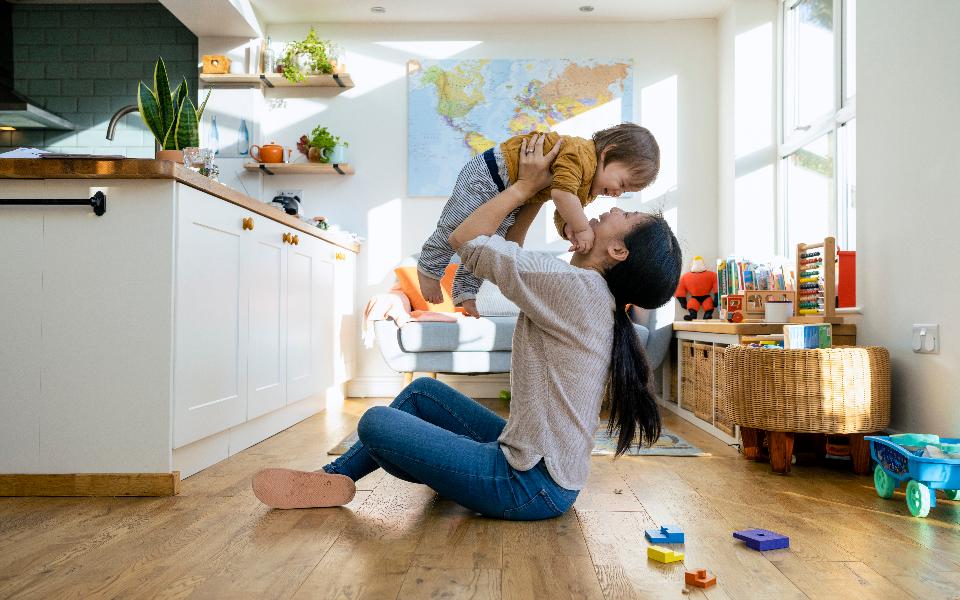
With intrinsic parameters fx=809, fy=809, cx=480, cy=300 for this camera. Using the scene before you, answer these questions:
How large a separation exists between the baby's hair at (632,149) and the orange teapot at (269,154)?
334 centimetres

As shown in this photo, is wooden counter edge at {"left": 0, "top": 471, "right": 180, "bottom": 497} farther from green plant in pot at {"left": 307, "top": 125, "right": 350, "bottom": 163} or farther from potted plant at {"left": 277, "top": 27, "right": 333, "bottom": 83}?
Answer: potted plant at {"left": 277, "top": 27, "right": 333, "bottom": 83}

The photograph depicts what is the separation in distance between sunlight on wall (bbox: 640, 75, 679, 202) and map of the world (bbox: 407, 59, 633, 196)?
11 centimetres

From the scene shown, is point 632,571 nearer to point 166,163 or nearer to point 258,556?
point 258,556

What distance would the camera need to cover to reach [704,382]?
3.73 metres

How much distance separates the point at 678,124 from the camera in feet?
16.5

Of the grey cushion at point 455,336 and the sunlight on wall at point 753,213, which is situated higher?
the sunlight on wall at point 753,213

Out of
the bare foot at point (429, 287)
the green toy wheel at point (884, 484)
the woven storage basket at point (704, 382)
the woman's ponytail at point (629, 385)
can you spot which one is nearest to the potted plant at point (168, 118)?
the bare foot at point (429, 287)

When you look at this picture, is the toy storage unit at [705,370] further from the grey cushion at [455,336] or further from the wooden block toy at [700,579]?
the wooden block toy at [700,579]

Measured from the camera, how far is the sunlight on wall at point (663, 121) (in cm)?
503

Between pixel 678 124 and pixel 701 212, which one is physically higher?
pixel 678 124

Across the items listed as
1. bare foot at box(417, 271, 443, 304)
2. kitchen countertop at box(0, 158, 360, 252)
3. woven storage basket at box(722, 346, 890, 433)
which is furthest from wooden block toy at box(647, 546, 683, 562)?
kitchen countertop at box(0, 158, 360, 252)

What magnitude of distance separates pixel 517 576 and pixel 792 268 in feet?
9.41

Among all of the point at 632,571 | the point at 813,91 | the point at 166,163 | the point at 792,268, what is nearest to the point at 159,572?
the point at 632,571

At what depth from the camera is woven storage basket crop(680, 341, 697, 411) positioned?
13.0 ft
